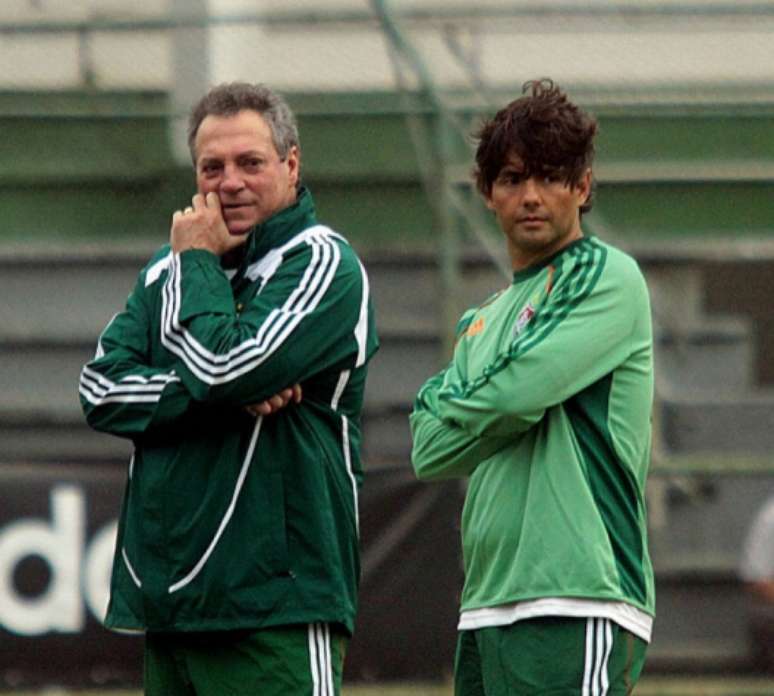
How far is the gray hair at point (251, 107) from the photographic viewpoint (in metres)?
4.23

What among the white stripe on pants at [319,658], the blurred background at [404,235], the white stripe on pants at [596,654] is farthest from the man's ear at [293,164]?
the blurred background at [404,235]

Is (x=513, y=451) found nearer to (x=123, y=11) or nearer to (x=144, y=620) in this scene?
(x=144, y=620)

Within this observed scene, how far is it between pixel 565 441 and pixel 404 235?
22.8 ft

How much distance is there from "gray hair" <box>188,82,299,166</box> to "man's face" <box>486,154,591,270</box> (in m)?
0.52

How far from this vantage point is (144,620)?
4.06m

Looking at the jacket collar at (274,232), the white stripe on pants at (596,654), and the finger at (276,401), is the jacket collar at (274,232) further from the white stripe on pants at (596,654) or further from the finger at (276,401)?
the white stripe on pants at (596,654)

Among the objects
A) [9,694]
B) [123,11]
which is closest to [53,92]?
[123,11]

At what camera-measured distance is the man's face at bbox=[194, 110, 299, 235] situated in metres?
4.20

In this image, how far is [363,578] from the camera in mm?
8320

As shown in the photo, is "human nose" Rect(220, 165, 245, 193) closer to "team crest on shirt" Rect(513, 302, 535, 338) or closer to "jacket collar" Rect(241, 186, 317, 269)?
"jacket collar" Rect(241, 186, 317, 269)

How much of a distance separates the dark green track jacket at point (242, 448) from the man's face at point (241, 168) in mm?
50

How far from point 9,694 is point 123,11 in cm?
467

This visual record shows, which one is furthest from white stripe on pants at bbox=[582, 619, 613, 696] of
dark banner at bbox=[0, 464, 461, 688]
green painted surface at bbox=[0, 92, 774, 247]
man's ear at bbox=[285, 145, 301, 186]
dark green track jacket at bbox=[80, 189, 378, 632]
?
green painted surface at bbox=[0, 92, 774, 247]

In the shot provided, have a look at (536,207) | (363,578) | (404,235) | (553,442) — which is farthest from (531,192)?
(404,235)
